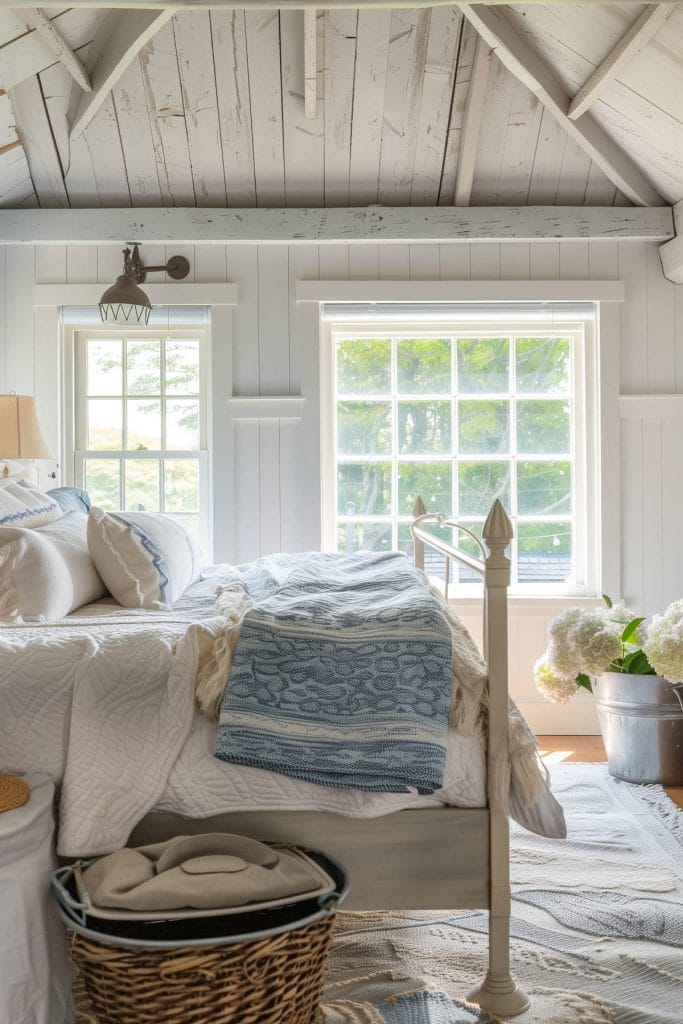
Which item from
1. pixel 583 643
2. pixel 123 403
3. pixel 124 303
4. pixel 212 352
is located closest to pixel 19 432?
pixel 124 303

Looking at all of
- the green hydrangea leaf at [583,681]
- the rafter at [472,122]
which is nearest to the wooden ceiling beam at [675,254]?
the rafter at [472,122]

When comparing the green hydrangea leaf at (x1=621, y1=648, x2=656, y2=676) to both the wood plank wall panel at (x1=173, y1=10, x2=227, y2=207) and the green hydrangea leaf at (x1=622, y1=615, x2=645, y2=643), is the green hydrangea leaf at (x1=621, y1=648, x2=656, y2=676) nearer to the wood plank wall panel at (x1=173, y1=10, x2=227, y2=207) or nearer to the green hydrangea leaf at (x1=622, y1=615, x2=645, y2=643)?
the green hydrangea leaf at (x1=622, y1=615, x2=645, y2=643)

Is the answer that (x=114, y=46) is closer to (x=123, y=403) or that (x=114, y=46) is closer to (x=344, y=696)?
(x=123, y=403)

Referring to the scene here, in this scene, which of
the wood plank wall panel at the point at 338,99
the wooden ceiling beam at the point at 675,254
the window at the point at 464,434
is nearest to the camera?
the wood plank wall panel at the point at 338,99

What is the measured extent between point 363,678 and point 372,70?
2708 mm

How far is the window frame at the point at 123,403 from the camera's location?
13.8ft

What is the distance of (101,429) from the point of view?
425cm

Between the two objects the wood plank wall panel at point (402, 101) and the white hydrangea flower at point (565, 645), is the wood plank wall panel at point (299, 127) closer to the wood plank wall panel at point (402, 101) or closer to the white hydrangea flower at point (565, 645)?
the wood plank wall panel at point (402, 101)

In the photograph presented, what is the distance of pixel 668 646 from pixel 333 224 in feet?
7.35

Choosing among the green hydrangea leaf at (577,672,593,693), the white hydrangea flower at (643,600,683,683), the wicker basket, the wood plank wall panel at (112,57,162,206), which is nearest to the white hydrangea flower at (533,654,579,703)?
the green hydrangea leaf at (577,672,593,693)

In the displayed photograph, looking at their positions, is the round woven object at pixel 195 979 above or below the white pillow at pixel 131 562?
below

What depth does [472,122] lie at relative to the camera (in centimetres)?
377

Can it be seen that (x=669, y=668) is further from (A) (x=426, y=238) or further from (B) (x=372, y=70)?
(B) (x=372, y=70)

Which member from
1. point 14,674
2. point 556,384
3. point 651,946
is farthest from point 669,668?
point 14,674
